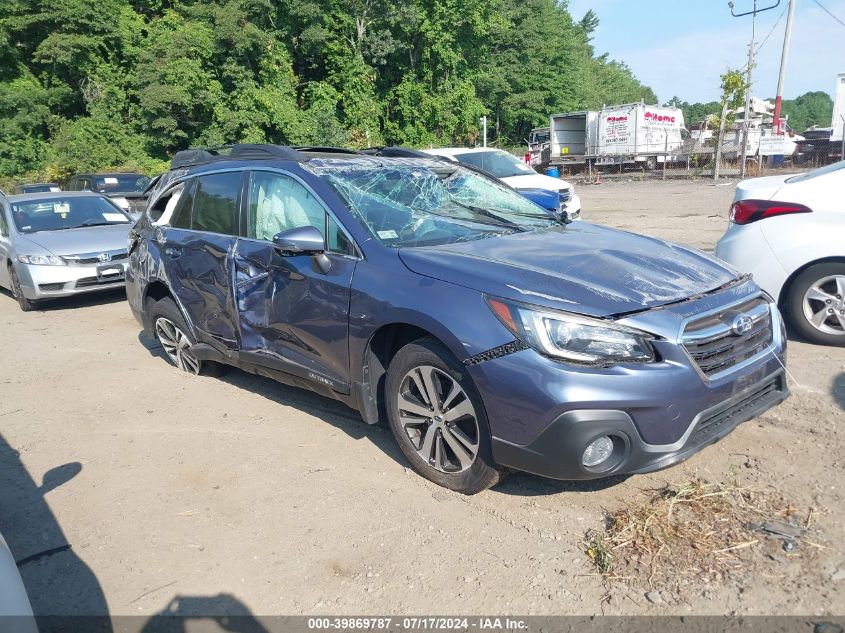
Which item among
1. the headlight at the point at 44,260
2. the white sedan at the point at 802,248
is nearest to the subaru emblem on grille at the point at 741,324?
the white sedan at the point at 802,248

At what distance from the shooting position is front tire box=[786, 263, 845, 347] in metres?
5.16

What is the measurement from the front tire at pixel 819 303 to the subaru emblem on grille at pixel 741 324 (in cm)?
242

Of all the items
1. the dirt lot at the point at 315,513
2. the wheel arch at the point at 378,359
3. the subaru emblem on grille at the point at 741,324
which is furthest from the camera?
the wheel arch at the point at 378,359

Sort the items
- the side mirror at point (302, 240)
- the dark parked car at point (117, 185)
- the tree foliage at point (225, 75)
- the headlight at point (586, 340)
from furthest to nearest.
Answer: the tree foliage at point (225, 75)
the dark parked car at point (117, 185)
the side mirror at point (302, 240)
the headlight at point (586, 340)

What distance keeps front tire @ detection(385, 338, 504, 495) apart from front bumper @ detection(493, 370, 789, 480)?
0.74 feet

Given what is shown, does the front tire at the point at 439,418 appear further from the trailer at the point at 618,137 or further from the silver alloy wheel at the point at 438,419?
the trailer at the point at 618,137

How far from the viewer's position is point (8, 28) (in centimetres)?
3631

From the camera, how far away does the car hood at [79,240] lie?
29.5 feet

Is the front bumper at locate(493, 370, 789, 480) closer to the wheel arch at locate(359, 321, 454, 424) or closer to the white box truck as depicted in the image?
the wheel arch at locate(359, 321, 454, 424)

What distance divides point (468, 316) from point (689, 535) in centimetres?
138

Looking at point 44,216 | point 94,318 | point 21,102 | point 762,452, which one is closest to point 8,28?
point 21,102

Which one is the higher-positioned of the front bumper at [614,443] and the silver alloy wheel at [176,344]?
the front bumper at [614,443]

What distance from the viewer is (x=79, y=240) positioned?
9.22 metres

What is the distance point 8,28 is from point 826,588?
44.7 m
